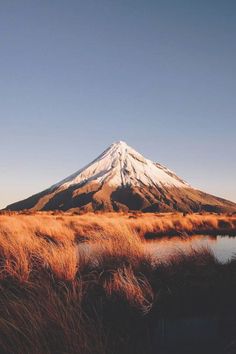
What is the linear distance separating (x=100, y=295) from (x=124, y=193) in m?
161

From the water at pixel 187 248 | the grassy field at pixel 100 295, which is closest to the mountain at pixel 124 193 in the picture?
the water at pixel 187 248

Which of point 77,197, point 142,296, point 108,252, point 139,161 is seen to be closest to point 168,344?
point 142,296

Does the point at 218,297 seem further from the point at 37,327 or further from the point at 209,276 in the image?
the point at 37,327

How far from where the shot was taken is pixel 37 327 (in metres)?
3.87

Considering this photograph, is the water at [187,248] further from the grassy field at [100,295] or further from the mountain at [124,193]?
the mountain at [124,193]

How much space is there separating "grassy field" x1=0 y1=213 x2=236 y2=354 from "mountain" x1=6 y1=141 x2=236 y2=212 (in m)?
122

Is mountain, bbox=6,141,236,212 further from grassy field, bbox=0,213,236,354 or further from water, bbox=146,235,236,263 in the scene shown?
grassy field, bbox=0,213,236,354

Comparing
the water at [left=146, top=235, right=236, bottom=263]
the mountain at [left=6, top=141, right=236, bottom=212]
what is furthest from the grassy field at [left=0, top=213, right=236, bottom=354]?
the mountain at [left=6, top=141, right=236, bottom=212]

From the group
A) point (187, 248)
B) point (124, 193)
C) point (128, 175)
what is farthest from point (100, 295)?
point (128, 175)

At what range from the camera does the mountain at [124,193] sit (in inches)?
5930

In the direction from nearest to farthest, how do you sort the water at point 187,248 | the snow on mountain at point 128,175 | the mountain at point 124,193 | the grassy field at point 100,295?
1. the grassy field at point 100,295
2. the water at point 187,248
3. the mountain at point 124,193
4. the snow on mountain at point 128,175

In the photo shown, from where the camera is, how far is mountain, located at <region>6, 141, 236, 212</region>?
15062cm

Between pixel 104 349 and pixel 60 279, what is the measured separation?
8.96ft

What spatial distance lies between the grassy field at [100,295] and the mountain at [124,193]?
12166cm
